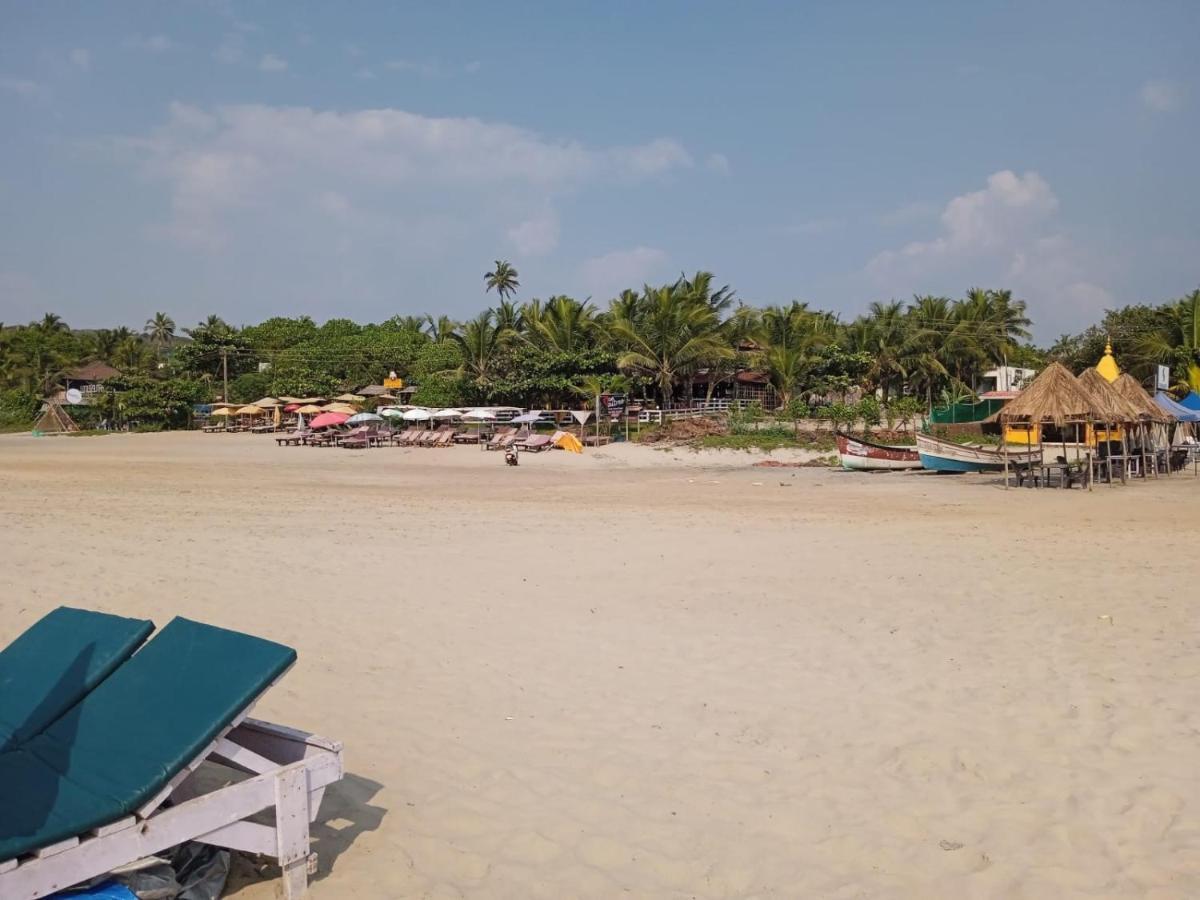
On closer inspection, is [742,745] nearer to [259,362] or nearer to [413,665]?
[413,665]

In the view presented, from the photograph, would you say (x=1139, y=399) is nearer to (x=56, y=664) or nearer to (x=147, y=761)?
(x=56, y=664)

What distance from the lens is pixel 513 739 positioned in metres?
5.01

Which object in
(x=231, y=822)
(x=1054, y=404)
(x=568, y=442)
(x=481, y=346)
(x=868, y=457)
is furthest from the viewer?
(x=481, y=346)

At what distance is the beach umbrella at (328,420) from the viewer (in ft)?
132

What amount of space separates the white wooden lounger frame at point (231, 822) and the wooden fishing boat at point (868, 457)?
2447cm

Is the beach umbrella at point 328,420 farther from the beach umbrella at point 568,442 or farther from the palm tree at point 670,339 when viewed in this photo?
the palm tree at point 670,339

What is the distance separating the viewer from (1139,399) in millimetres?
23203

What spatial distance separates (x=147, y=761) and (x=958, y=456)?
24.5 m

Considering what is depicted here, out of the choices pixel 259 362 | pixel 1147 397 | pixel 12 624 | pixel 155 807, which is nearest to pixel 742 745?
pixel 155 807

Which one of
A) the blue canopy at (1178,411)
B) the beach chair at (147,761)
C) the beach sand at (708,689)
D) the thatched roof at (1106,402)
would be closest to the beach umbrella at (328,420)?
the beach sand at (708,689)

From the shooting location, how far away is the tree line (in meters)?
41.1

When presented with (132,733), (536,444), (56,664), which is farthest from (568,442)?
(132,733)

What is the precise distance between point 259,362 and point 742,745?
64152 millimetres

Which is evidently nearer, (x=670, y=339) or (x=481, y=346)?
(x=670, y=339)
